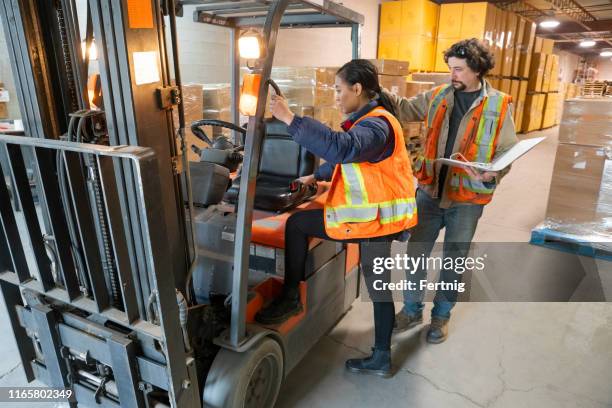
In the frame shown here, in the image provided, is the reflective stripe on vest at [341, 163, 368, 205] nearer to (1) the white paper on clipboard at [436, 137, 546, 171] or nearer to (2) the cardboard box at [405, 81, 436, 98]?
(1) the white paper on clipboard at [436, 137, 546, 171]

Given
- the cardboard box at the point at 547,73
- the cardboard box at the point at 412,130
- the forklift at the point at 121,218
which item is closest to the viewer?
the forklift at the point at 121,218

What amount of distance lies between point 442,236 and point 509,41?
8.72 meters

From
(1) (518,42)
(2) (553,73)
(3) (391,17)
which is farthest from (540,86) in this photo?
(3) (391,17)

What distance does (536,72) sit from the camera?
14125mm

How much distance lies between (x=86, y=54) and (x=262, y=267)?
1449mm

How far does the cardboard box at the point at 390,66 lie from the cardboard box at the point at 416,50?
6.97ft

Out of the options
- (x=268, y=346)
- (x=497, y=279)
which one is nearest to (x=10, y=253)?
(x=268, y=346)

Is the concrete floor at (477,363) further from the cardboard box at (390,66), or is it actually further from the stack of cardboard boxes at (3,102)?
the cardboard box at (390,66)

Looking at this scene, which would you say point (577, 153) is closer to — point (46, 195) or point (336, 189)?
point (336, 189)

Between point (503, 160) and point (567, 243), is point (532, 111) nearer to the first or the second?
point (567, 243)

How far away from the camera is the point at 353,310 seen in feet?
11.3

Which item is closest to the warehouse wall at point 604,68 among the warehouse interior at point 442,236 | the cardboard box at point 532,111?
the cardboard box at point 532,111

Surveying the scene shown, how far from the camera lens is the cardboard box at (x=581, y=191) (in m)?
4.55

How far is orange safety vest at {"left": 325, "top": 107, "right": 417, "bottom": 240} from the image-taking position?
2.11m
